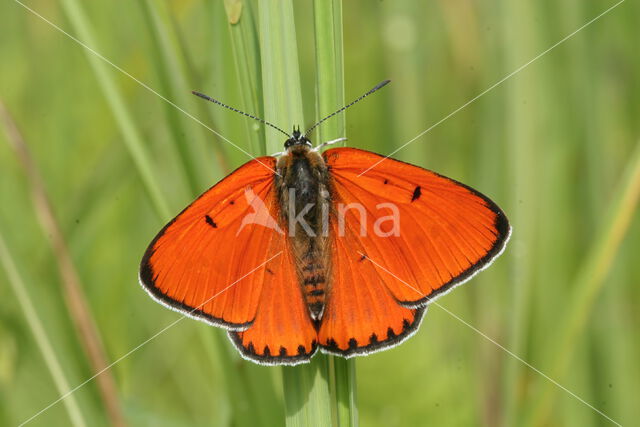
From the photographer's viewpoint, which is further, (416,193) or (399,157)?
(399,157)

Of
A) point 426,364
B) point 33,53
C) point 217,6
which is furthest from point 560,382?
point 33,53

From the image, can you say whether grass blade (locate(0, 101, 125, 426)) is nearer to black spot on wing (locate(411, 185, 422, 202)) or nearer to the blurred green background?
the blurred green background

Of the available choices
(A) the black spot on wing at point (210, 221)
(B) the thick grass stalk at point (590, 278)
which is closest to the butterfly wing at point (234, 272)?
(A) the black spot on wing at point (210, 221)

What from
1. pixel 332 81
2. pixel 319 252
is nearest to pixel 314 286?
pixel 319 252

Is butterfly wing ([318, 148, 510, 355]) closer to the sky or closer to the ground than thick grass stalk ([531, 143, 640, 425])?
closer to the sky

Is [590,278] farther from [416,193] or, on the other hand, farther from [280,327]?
[280,327]

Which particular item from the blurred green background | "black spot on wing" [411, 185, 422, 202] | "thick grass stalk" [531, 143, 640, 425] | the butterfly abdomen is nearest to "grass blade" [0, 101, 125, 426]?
the blurred green background

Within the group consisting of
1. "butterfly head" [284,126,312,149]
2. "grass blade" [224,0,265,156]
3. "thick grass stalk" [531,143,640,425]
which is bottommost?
"thick grass stalk" [531,143,640,425]

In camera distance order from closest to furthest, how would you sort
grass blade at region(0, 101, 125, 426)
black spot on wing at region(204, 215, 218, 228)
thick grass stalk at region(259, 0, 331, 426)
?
thick grass stalk at region(259, 0, 331, 426) < black spot on wing at region(204, 215, 218, 228) < grass blade at region(0, 101, 125, 426)
